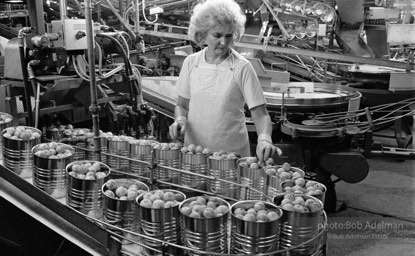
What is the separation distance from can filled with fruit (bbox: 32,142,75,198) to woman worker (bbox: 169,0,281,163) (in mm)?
685

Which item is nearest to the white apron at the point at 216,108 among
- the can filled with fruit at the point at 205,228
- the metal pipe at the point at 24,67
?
the can filled with fruit at the point at 205,228

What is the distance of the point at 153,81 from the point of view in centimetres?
476

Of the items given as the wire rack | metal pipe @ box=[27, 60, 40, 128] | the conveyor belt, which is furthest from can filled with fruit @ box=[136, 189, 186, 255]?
metal pipe @ box=[27, 60, 40, 128]

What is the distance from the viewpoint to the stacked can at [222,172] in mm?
1874

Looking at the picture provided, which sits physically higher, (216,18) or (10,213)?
(216,18)

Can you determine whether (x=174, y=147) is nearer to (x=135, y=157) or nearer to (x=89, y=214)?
(x=135, y=157)

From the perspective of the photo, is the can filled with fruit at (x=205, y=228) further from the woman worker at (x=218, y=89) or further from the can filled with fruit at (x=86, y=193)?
the woman worker at (x=218, y=89)

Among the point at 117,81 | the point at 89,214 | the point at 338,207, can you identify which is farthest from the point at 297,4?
the point at 89,214

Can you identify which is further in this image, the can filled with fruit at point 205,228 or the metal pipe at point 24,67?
the metal pipe at point 24,67

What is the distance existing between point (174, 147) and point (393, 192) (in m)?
3.49

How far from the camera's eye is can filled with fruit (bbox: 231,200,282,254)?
1.36 meters

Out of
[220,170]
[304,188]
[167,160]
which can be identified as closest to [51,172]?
[167,160]

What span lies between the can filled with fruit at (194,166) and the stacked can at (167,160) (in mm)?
32

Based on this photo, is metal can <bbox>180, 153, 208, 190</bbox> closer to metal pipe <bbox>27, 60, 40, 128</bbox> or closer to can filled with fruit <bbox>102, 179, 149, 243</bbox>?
can filled with fruit <bbox>102, 179, 149, 243</bbox>
